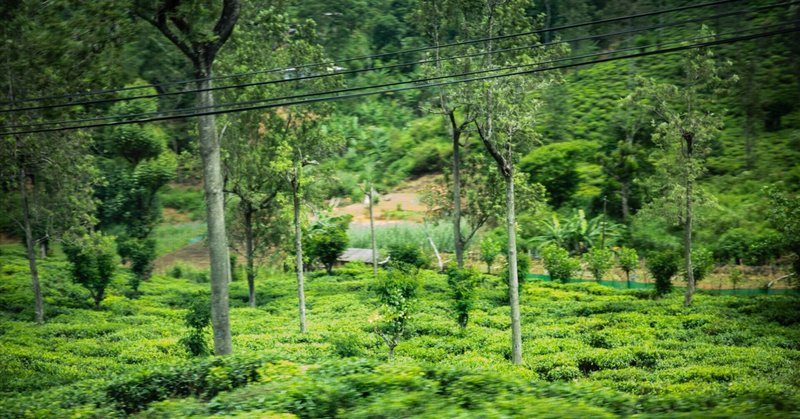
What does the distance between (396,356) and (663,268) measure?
38.3 feet

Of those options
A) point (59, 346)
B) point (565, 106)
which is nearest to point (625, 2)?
point (565, 106)

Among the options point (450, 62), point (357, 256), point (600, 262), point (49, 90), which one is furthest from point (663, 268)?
point (49, 90)

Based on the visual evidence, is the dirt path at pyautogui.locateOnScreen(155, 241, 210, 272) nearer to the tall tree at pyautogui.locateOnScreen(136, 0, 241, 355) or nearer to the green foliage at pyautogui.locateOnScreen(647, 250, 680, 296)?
the green foliage at pyautogui.locateOnScreen(647, 250, 680, 296)

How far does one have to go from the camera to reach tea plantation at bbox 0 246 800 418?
7.88m

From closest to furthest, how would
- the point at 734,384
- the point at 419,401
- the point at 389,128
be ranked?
the point at 419,401 < the point at 734,384 < the point at 389,128

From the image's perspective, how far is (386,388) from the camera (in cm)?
837

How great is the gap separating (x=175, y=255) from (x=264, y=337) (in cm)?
2231

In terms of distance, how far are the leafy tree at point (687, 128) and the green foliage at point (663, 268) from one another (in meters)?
1.96

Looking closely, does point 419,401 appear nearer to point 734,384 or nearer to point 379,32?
point 734,384

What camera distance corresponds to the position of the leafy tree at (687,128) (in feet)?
67.2

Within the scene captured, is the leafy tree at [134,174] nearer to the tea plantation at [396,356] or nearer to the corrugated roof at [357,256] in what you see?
the tea plantation at [396,356]

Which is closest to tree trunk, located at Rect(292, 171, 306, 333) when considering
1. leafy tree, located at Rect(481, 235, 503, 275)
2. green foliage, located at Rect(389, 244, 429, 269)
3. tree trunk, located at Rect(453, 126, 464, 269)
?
tree trunk, located at Rect(453, 126, 464, 269)

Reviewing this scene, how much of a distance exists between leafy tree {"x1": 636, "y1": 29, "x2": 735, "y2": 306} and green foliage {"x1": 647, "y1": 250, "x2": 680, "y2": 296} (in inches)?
77.2

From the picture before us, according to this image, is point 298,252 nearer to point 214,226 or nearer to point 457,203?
point 214,226
